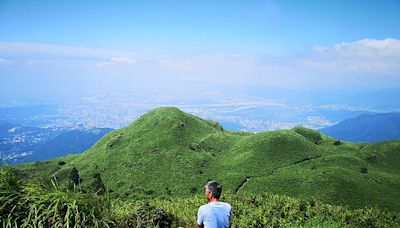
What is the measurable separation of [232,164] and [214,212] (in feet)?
249

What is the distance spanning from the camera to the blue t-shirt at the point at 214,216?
11.4 m

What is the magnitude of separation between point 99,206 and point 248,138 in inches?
3421

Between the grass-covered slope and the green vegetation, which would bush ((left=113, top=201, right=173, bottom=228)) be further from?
the grass-covered slope

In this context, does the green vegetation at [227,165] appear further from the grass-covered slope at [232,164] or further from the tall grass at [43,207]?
the tall grass at [43,207]

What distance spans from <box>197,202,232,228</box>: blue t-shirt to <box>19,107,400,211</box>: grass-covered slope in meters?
58.3

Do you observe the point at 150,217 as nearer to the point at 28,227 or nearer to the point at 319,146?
the point at 28,227

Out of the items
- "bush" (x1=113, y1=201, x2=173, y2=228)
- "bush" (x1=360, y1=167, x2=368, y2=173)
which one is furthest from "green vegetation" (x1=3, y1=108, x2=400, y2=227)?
"bush" (x1=113, y1=201, x2=173, y2=228)

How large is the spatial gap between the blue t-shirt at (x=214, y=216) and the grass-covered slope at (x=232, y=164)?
58260mm

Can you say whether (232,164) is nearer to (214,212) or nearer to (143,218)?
(143,218)

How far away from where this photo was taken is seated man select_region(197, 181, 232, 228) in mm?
11438

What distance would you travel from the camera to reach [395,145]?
97.9 metres

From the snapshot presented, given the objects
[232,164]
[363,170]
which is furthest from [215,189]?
[363,170]

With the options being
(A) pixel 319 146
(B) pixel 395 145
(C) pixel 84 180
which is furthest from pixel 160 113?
(B) pixel 395 145

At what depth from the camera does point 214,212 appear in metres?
11.4
